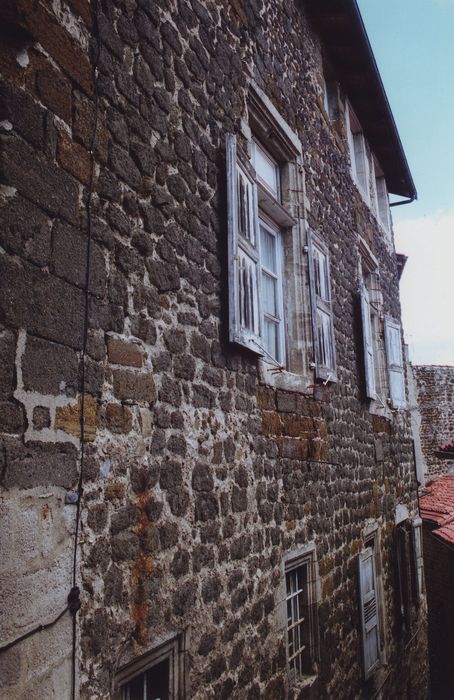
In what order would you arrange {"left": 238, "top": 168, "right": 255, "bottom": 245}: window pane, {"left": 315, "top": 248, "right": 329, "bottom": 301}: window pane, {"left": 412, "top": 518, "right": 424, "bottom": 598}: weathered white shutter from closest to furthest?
{"left": 238, "top": 168, "right": 255, "bottom": 245}: window pane → {"left": 315, "top": 248, "right": 329, "bottom": 301}: window pane → {"left": 412, "top": 518, "right": 424, "bottom": 598}: weathered white shutter

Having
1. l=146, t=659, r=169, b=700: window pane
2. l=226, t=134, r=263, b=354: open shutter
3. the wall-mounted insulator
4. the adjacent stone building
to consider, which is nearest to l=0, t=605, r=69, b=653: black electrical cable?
the wall-mounted insulator

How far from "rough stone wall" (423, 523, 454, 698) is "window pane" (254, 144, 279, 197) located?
7064 millimetres

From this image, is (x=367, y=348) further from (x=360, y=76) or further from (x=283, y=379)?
(x=360, y=76)

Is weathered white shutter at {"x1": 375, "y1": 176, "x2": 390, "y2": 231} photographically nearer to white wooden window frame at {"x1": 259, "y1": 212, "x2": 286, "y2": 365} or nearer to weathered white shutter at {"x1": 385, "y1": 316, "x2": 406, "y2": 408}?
weathered white shutter at {"x1": 385, "y1": 316, "x2": 406, "y2": 408}

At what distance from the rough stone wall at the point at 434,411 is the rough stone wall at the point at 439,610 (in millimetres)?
6131

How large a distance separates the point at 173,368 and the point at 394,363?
19.0 feet

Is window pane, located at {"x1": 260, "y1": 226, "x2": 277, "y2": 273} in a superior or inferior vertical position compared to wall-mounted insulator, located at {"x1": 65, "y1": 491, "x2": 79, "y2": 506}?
superior

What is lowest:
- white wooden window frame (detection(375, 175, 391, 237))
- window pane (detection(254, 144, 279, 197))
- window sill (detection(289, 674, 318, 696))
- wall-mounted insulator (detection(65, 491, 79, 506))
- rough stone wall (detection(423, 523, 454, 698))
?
rough stone wall (detection(423, 523, 454, 698))

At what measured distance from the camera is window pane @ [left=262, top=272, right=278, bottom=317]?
15.2ft

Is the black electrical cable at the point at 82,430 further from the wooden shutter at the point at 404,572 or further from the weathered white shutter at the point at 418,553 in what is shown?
the weathered white shutter at the point at 418,553

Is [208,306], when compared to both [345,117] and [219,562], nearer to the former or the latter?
[219,562]

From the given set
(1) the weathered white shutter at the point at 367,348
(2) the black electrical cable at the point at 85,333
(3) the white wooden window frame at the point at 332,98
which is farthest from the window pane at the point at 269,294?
(3) the white wooden window frame at the point at 332,98

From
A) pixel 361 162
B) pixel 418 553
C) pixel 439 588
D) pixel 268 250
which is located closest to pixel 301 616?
pixel 268 250

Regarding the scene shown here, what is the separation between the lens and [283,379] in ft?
14.0
